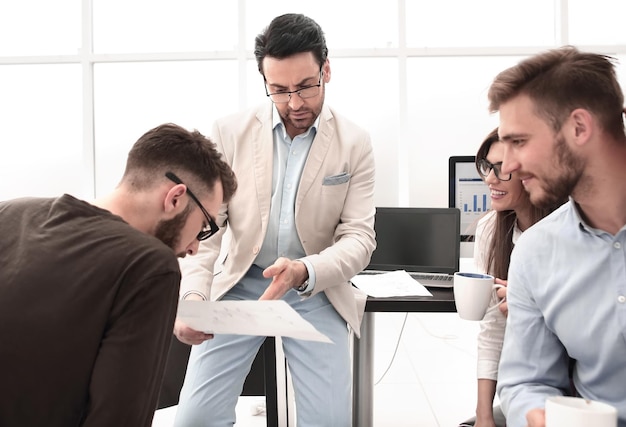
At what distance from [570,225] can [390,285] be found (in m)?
0.86

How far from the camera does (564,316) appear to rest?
46.1 inches

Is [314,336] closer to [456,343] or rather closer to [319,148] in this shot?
[319,148]

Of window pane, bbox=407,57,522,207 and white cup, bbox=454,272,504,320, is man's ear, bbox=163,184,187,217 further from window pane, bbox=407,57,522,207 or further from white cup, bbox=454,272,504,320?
window pane, bbox=407,57,522,207

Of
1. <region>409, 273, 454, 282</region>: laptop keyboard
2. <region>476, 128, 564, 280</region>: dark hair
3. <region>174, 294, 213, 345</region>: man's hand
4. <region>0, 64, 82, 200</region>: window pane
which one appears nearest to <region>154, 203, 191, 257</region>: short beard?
<region>174, 294, 213, 345</region>: man's hand

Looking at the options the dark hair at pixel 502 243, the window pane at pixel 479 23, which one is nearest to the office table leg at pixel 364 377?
the dark hair at pixel 502 243

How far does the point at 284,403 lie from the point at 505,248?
3.64 ft

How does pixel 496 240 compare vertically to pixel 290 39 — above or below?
below

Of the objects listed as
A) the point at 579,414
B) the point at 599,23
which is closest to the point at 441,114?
the point at 599,23

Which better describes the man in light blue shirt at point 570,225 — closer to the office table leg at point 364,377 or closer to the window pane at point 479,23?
the office table leg at point 364,377

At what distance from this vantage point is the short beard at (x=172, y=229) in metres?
1.18

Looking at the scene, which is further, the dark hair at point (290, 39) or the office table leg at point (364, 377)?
the office table leg at point (364, 377)

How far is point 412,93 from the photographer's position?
3.86m

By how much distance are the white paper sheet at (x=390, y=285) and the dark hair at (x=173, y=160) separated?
81 centimetres

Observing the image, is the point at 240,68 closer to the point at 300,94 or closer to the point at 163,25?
the point at 163,25
